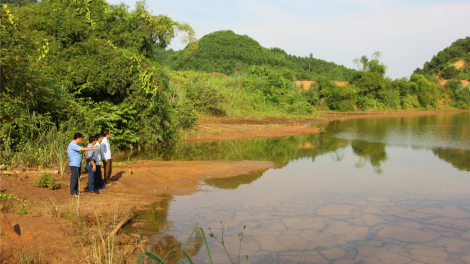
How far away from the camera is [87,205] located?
6914mm

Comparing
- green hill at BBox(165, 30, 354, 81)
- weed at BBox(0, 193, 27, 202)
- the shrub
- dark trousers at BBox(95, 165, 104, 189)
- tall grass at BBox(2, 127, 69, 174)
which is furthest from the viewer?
green hill at BBox(165, 30, 354, 81)

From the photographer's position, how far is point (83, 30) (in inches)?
564

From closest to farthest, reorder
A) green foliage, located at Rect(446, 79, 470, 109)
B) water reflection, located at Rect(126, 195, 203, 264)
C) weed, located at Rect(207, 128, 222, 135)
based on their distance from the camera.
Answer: water reflection, located at Rect(126, 195, 203, 264), weed, located at Rect(207, 128, 222, 135), green foliage, located at Rect(446, 79, 470, 109)

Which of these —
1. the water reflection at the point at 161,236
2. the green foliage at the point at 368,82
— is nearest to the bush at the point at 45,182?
the water reflection at the point at 161,236

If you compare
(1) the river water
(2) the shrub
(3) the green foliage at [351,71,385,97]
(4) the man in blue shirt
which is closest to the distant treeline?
(4) the man in blue shirt

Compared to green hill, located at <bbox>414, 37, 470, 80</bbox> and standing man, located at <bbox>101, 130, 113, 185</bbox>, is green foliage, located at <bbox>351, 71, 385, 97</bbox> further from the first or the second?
standing man, located at <bbox>101, 130, 113, 185</bbox>

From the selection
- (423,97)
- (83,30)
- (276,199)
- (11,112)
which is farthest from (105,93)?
(423,97)

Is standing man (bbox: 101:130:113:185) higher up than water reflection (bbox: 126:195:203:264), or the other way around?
standing man (bbox: 101:130:113:185)

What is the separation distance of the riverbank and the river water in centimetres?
53

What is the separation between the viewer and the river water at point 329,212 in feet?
19.0

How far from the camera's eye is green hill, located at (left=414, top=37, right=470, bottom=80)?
2445 inches

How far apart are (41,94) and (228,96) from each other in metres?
20.2

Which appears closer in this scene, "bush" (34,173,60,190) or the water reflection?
the water reflection

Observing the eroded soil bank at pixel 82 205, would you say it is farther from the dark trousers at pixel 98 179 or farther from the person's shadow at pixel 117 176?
the dark trousers at pixel 98 179
